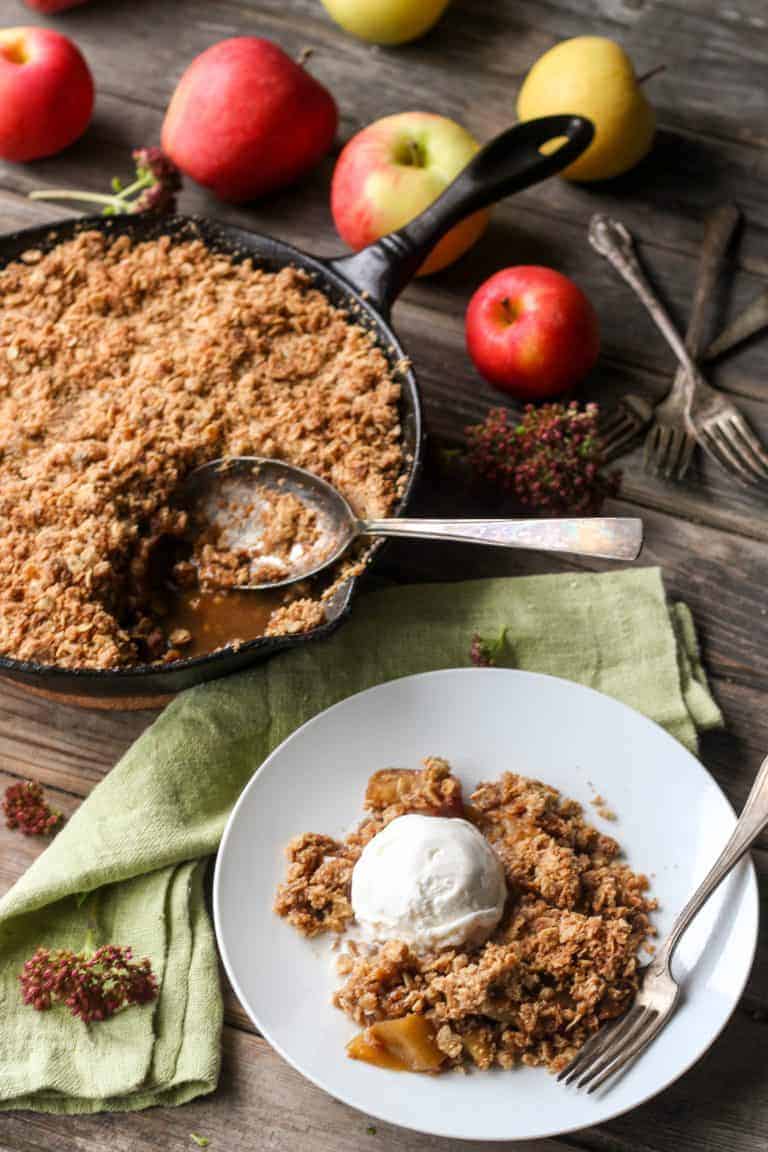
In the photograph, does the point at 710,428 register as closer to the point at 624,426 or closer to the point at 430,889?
the point at 624,426

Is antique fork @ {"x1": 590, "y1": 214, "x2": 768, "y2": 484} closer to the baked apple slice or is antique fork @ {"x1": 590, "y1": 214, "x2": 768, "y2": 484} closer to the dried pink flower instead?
the baked apple slice

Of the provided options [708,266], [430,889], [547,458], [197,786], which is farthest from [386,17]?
[430,889]

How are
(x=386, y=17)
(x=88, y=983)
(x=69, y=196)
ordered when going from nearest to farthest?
1. (x=88, y=983)
2. (x=69, y=196)
3. (x=386, y=17)

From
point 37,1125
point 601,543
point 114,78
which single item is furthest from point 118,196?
point 37,1125

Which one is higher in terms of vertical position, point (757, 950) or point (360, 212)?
point (360, 212)

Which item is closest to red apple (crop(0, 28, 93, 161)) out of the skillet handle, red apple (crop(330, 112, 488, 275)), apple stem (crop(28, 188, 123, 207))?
apple stem (crop(28, 188, 123, 207))

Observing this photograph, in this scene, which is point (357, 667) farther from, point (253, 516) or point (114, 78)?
point (114, 78)
